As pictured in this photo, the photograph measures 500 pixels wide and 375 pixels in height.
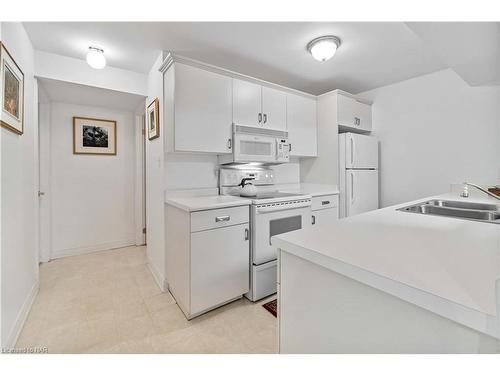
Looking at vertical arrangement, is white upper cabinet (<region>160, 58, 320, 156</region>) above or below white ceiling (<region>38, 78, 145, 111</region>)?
below

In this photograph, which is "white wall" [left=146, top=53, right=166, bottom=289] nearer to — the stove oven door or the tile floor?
the tile floor

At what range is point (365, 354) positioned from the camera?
64 cm

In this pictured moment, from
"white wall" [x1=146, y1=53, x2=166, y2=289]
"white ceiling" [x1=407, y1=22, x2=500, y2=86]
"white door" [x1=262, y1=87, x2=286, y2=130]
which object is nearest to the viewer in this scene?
"white ceiling" [x1=407, y1=22, x2=500, y2=86]

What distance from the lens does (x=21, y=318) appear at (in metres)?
1.63

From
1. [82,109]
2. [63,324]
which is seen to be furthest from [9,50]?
[63,324]

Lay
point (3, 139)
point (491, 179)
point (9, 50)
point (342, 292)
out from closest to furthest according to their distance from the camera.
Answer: point (342, 292) → point (3, 139) → point (9, 50) → point (491, 179)

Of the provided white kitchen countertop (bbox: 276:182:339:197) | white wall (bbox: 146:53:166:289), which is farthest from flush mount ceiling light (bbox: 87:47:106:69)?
white kitchen countertop (bbox: 276:182:339:197)

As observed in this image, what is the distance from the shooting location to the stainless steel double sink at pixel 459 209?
1485mm

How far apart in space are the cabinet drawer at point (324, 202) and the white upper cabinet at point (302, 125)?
24.5 inches

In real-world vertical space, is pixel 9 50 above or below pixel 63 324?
above

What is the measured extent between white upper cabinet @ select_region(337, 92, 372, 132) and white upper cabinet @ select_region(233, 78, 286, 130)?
73 centimetres

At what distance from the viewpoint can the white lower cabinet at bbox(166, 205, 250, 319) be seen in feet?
5.57
